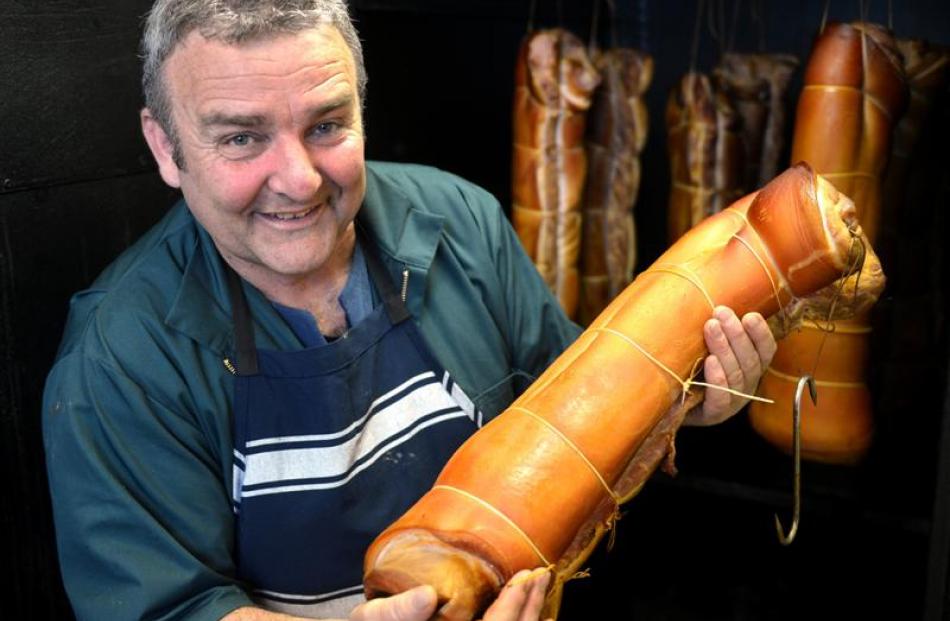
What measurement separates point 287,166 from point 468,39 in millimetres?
1555

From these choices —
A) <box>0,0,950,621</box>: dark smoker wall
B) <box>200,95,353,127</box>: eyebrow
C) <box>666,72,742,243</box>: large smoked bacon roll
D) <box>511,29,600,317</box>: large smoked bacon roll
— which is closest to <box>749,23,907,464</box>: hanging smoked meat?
<box>0,0,950,621</box>: dark smoker wall

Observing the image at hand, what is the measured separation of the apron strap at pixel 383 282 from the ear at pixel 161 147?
349mm

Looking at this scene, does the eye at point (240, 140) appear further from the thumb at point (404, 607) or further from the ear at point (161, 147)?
the thumb at point (404, 607)

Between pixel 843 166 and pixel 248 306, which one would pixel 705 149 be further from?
pixel 248 306

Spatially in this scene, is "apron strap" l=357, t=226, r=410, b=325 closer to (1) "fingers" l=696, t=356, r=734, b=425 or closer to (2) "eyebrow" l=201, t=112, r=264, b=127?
(2) "eyebrow" l=201, t=112, r=264, b=127

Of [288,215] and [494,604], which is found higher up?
[288,215]

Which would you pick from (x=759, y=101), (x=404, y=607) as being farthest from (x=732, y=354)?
(x=759, y=101)

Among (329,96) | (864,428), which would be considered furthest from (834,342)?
(329,96)

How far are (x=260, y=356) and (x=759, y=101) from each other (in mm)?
1519

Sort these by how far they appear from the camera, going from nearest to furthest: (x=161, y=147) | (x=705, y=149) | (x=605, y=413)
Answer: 1. (x=605, y=413)
2. (x=161, y=147)
3. (x=705, y=149)

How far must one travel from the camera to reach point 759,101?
2.53 meters

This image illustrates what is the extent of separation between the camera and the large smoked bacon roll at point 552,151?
254cm

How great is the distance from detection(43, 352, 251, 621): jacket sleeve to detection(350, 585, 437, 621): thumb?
36 cm

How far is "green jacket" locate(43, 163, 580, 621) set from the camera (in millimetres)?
1462
